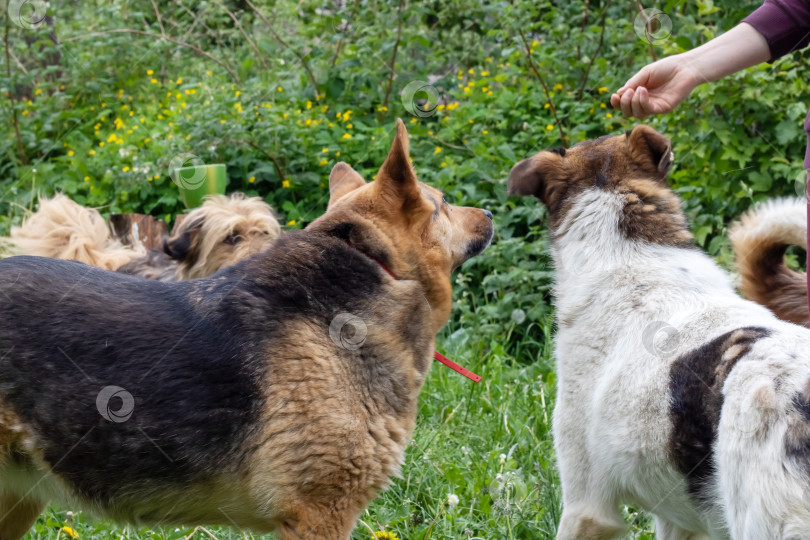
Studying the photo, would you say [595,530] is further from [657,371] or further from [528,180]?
[528,180]

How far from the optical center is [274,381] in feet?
9.10

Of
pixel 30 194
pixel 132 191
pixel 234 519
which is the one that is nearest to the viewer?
pixel 234 519

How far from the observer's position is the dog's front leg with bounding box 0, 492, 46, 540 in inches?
125

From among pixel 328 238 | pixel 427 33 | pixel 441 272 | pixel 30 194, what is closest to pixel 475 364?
pixel 441 272

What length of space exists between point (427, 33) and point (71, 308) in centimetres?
660

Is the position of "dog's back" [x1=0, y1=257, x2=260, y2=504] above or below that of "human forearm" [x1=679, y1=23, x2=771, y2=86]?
below

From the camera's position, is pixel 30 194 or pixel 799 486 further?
pixel 30 194

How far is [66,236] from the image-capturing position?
5.41 metres

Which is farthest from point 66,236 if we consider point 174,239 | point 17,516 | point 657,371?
point 657,371

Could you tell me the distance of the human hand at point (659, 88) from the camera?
3.17 m

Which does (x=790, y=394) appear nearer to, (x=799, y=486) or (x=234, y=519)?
(x=799, y=486)

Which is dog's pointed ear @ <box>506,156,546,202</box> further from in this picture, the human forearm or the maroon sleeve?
the maroon sleeve

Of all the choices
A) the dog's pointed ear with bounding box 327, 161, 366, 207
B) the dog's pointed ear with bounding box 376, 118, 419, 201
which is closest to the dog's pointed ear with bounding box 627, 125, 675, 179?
the dog's pointed ear with bounding box 376, 118, 419, 201

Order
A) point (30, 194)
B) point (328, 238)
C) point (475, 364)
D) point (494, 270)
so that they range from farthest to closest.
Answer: point (30, 194) < point (494, 270) < point (475, 364) < point (328, 238)
